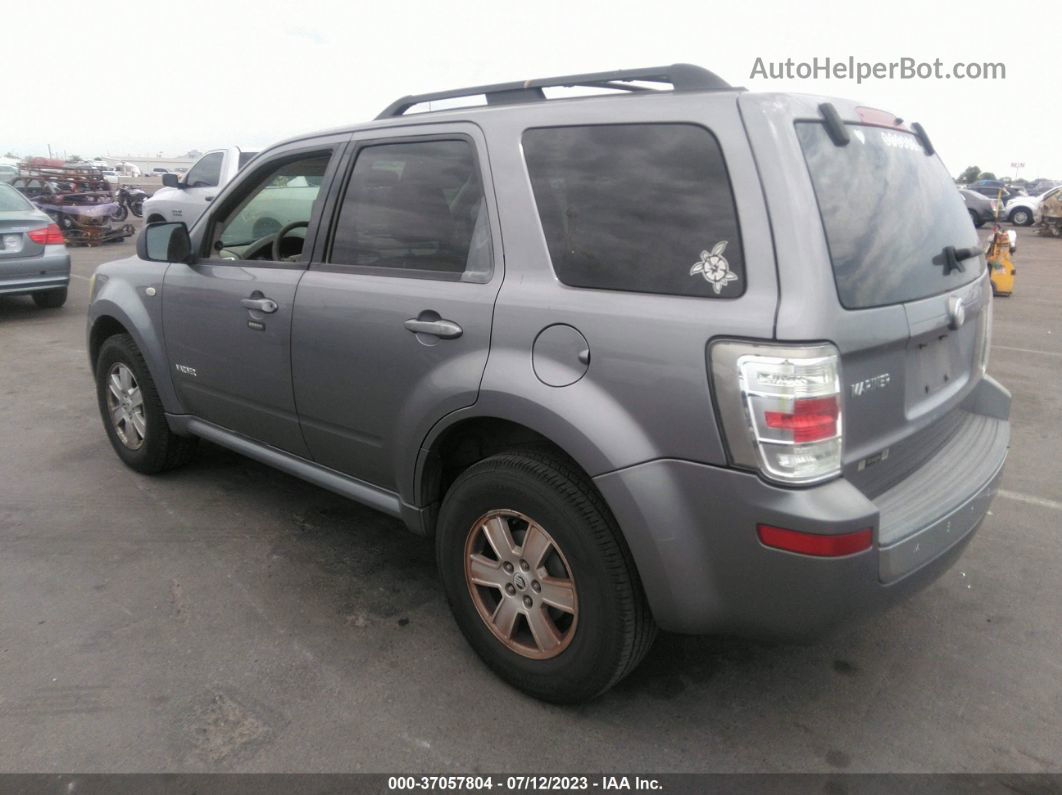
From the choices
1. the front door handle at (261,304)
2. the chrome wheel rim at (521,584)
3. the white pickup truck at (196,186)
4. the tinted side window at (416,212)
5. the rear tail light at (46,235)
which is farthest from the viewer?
the white pickup truck at (196,186)

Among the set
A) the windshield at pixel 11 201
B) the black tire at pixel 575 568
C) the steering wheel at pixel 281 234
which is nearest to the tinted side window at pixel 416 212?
the steering wheel at pixel 281 234

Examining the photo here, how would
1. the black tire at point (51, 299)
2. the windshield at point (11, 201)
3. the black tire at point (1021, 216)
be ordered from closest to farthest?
the windshield at point (11, 201)
the black tire at point (51, 299)
the black tire at point (1021, 216)

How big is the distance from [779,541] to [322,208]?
7.47ft

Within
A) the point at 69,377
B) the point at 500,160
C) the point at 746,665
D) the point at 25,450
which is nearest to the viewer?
the point at 500,160

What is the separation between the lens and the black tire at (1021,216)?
3208 cm

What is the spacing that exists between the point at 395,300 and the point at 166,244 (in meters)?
1.77

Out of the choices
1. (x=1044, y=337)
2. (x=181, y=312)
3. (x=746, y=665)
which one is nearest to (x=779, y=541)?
(x=746, y=665)

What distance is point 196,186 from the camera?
13312 millimetres

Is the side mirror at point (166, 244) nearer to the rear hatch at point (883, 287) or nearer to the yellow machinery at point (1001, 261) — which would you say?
the rear hatch at point (883, 287)

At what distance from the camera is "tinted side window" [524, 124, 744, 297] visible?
225 cm

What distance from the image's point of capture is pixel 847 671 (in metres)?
2.93

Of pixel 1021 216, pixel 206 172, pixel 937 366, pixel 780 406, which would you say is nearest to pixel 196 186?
pixel 206 172

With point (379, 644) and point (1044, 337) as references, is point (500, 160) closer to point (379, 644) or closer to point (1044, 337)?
point (379, 644)

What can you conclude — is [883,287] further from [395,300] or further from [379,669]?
[379,669]
